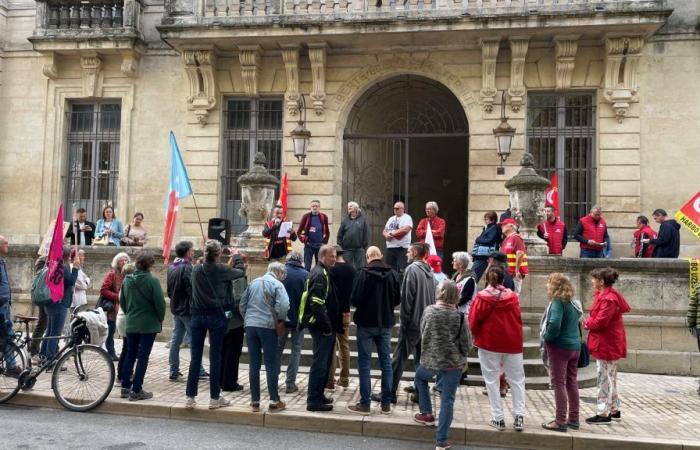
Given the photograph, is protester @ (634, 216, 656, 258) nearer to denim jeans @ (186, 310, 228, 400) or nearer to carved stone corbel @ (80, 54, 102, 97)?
denim jeans @ (186, 310, 228, 400)

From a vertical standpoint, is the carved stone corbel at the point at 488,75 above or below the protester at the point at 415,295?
above

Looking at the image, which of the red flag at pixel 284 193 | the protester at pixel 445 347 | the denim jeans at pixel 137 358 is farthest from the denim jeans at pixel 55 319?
the red flag at pixel 284 193

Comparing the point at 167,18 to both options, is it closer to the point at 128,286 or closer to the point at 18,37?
the point at 18,37

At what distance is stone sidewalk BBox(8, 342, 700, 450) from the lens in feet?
21.6

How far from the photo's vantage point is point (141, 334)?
7.54m

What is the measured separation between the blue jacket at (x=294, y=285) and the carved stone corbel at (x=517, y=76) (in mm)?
7628

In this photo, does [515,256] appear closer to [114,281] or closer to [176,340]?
[176,340]

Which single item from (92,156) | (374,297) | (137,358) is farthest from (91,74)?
→ (374,297)

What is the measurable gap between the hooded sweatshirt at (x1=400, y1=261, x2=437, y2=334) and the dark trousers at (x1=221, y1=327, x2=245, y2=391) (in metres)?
2.09

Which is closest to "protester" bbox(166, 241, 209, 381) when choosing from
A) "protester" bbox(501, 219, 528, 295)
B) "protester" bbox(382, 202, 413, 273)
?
"protester" bbox(382, 202, 413, 273)

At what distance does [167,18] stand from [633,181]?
10582 mm

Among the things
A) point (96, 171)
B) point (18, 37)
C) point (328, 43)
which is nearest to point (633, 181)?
point (328, 43)

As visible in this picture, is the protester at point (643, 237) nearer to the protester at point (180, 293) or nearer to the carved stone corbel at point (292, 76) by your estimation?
the carved stone corbel at point (292, 76)

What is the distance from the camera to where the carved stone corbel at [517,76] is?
13562 millimetres
